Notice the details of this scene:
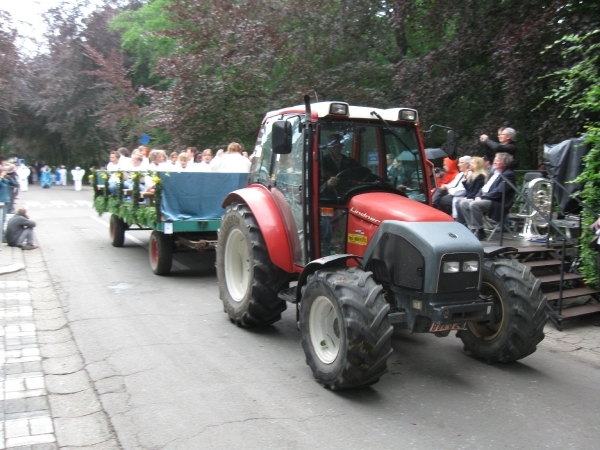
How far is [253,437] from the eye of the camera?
4.25m

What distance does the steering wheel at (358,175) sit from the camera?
592cm

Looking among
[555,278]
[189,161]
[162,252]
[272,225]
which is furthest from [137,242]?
[555,278]

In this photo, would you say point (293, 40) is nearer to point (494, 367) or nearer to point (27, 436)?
point (494, 367)

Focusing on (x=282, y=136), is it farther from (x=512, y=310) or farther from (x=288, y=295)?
(x=512, y=310)

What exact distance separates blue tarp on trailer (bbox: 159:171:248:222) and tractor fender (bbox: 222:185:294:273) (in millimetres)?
2747

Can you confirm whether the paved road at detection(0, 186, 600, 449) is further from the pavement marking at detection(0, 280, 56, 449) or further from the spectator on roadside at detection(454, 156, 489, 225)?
the spectator on roadside at detection(454, 156, 489, 225)

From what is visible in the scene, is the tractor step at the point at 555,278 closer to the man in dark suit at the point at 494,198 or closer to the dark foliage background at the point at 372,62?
the man in dark suit at the point at 494,198

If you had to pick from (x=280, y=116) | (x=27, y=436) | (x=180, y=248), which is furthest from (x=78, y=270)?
(x=27, y=436)

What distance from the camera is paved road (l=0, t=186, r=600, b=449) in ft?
14.1

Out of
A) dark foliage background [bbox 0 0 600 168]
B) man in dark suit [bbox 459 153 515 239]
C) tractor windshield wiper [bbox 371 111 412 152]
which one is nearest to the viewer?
tractor windshield wiper [bbox 371 111 412 152]

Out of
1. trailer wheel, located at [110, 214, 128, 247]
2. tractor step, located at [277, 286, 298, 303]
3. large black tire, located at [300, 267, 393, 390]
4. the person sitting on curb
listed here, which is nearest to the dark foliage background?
trailer wheel, located at [110, 214, 128, 247]

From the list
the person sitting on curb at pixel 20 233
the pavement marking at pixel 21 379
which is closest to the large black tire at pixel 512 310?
the pavement marking at pixel 21 379

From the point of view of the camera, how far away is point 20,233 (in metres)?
12.5

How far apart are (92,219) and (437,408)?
15.7 meters
